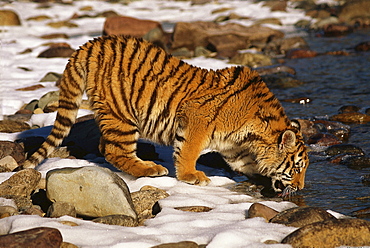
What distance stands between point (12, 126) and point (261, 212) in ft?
15.2

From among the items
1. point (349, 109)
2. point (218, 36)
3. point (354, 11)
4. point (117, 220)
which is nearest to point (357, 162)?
point (349, 109)

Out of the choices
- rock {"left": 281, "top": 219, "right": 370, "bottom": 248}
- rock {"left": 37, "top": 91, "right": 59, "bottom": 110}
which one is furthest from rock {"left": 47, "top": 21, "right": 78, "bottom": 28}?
rock {"left": 281, "top": 219, "right": 370, "bottom": 248}

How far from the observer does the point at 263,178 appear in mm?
5918

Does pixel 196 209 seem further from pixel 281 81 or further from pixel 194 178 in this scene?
pixel 281 81

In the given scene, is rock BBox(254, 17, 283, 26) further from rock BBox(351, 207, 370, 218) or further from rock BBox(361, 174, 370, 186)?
rock BBox(351, 207, 370, 218)

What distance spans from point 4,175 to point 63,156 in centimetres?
111

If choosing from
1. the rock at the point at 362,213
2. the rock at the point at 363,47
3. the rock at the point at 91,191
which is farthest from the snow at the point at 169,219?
the rock at the point at 363,47

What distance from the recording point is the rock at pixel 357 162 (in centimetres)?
617

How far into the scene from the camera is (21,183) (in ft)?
16.8

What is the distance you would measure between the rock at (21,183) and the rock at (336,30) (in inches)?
555

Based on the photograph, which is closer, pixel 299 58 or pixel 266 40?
pixel 299 58

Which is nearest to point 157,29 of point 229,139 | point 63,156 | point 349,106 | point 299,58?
point 299,58

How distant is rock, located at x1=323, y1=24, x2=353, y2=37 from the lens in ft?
56.7

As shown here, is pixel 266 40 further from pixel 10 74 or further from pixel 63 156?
pixel 63 156
